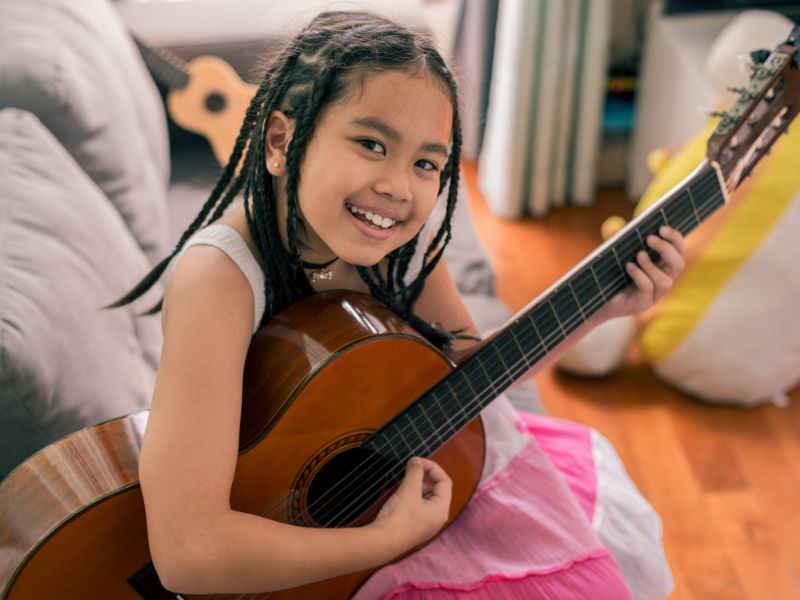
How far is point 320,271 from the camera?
1053 millimetres

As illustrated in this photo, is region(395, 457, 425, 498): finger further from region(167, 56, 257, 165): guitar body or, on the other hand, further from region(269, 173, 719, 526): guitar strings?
region(167, 56, 257, 165): guitar body

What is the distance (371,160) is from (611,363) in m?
1.31

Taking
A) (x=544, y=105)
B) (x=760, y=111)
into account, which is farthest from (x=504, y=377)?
(x=544, y=105)

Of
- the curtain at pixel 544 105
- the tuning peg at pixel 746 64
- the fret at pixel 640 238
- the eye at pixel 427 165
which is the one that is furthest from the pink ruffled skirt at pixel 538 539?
the curtain at pixel 544 105

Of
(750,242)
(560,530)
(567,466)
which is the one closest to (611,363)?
(750,242)

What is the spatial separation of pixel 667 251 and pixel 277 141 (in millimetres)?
495

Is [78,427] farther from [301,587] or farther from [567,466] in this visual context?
[567,466]

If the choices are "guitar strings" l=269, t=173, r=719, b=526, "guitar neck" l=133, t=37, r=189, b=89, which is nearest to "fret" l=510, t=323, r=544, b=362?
"guitar strings" l=269, t=173, r=719, b=526

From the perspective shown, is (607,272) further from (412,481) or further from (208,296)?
(208,296)

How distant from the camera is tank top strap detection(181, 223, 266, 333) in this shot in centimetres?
94

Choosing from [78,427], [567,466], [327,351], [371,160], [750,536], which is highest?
[371,160]

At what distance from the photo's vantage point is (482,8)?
8.62 feet

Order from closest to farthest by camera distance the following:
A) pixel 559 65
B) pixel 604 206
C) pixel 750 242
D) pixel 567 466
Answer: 1. pixel 567 466
2. pixel 750 242
3. pixel 559 65
4. pixel 604 206

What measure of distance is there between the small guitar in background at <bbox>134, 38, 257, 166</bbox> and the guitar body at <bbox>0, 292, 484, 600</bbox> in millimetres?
1104
